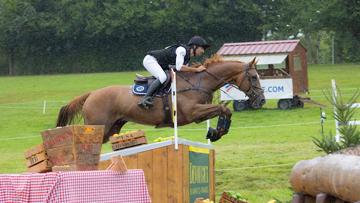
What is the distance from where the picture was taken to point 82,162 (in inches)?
299

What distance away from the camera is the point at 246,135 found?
63.8ft

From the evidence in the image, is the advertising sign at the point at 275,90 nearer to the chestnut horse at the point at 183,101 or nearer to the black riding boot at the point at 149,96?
the chestnut horse at the point at 183,101

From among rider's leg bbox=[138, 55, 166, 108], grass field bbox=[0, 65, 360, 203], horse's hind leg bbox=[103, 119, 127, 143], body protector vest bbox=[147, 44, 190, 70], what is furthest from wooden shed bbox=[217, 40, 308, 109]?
rider's leg bbox=[138, 55, 166, 108]

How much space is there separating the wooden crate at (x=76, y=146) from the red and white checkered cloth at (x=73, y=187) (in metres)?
1.08

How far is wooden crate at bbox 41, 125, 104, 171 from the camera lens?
7.61 meters

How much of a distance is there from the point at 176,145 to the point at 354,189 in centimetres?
429

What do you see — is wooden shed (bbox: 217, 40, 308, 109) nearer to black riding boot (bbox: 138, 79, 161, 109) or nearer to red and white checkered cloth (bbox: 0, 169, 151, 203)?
black riding boot (bbox: 138, 79, 161, 109)

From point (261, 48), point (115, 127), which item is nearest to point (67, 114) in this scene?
point (115, 127)

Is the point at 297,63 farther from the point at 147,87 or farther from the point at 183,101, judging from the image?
the point at 183,101

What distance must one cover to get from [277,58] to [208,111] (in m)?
16.0

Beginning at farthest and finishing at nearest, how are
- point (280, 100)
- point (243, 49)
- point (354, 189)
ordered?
point (243, 49) → point (280, 100) → point (354, 189)

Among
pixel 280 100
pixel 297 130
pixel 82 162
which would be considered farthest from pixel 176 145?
pixel 280 100

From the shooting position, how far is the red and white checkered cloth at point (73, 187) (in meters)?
6.18

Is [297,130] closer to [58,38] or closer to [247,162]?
[247,162]
